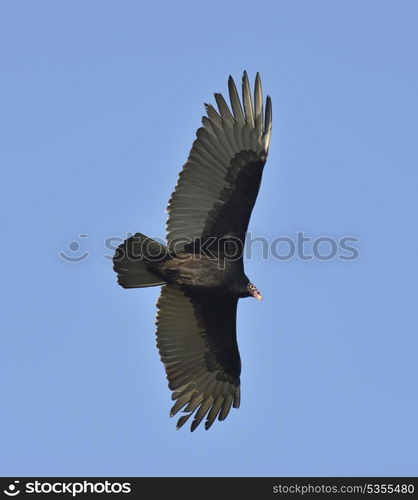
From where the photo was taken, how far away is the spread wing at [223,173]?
956 inches

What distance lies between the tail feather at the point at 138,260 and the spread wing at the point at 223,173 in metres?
0.29

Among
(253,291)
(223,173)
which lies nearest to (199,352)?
(253,291)

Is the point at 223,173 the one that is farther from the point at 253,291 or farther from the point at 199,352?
the point at 199,352

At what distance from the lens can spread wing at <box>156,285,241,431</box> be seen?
24.9 meters

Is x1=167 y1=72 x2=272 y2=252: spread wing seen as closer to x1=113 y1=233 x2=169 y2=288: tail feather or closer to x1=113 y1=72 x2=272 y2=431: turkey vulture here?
x1=113 y1=72 x2=272 y2=431: turkey vulture

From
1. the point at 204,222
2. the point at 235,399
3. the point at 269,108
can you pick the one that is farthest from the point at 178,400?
the point at 269,108

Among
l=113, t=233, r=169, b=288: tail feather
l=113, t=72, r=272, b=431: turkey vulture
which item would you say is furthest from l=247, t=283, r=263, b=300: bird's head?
l=113, t=233, r=169, b=288: tail feather

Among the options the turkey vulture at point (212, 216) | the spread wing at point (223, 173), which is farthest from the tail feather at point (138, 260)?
the spread wing at point (223, 173)

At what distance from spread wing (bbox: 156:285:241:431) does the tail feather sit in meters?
0.57

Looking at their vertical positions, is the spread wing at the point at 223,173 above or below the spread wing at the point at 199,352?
above

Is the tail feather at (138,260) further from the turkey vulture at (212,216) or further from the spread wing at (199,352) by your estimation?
the spread wing at (199,352)

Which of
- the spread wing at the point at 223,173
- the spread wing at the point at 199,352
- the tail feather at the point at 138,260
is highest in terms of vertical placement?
the spread wing at the point at 223,173

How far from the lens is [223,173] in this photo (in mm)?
24391

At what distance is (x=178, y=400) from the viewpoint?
2502 centimetres
